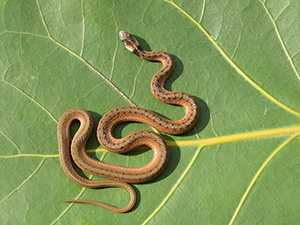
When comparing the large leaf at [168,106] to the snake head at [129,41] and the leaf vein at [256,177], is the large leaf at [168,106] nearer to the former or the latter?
the leaf vein at [256,177]

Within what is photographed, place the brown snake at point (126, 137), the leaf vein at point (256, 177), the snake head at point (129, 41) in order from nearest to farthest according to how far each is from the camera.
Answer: the leaf vein at point (256, 177), the brown snake at point (126, 137), the snake head at point (129, 41)

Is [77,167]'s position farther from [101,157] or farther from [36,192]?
[36,192]

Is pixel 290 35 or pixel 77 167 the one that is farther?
pixel 77 167

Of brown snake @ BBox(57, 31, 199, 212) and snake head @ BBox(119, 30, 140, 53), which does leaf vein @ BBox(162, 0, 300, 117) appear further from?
snake head @ BBox(119, 30, 140, 53)

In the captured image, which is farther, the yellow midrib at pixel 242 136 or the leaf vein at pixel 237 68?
the leaf vein at pixel 237 68

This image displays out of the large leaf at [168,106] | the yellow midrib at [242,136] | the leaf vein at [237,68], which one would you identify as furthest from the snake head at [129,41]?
the yellow midrib at [242,136]

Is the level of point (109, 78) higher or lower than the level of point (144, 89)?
higher

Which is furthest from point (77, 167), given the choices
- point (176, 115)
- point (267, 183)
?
point (267, 183)

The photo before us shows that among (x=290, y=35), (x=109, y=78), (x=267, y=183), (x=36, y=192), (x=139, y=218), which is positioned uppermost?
(x=109, y=78)
